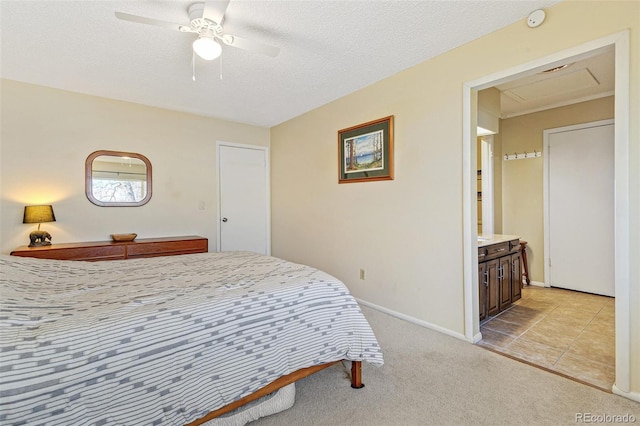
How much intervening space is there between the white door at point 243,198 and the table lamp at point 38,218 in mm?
1888

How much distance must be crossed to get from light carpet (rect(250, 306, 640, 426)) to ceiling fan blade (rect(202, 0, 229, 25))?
7.69 feet

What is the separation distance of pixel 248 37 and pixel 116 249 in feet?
8.66

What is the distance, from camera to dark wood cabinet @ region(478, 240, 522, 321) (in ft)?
9.23

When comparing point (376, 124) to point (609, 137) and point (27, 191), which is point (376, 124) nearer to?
point (609, 137)

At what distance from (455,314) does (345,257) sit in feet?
4.65

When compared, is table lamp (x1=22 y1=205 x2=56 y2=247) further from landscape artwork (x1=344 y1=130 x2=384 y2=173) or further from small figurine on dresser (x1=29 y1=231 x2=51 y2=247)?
landscape artwork (x1=344 y1=130 x2=384 y2=173)

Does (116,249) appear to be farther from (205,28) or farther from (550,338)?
(550,338)

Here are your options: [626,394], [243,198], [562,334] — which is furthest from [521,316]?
[243,198]

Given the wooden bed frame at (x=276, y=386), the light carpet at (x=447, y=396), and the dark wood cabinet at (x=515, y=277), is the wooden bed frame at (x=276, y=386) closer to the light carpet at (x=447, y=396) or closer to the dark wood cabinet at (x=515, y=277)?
the light carpet at (x=447, y=396)

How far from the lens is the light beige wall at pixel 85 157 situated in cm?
310

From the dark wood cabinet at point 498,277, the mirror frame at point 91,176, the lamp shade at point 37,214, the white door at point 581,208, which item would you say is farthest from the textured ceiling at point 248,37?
the white door at point 581,208

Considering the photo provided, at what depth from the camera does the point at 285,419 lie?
1.59 m

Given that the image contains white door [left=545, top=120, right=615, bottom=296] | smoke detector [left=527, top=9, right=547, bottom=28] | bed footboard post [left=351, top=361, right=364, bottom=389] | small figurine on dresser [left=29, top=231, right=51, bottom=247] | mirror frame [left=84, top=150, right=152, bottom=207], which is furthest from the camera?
white door [left=545, top=120, right=615, bottom=296]

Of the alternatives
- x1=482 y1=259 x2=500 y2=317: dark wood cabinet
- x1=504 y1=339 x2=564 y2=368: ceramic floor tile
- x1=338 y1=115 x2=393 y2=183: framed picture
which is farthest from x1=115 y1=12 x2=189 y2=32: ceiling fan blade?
x1=504 y1=339 x2=564 y2=368: ceramic floor tile
